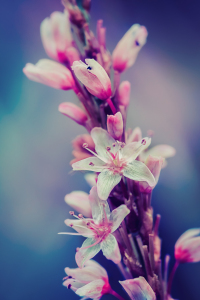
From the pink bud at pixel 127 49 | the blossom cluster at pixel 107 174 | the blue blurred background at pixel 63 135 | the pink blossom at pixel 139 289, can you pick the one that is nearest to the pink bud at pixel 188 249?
the blossom cluster at pixel 107 174

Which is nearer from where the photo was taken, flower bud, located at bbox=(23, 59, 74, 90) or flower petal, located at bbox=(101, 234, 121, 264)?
flower petal, located at bbox=(101, 234, 121, 264)

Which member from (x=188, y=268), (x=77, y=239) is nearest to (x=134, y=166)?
(x=77, y=239)

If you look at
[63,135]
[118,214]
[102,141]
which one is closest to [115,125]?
[102,141]

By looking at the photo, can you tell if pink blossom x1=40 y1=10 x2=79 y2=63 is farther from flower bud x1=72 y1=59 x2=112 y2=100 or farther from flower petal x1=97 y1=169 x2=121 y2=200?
flower petal x1=97 y1=169 x2=121 y2=200

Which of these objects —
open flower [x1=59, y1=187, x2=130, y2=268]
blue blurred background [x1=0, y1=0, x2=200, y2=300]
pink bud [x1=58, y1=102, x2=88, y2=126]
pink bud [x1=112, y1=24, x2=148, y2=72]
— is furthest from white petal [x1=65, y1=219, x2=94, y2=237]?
blue blurred background [x1=0, y1=0, x2=200, y2=300]

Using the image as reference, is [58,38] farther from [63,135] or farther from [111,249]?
[63,135]

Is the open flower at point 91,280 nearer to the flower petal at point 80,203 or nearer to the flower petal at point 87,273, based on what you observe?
the flower petal at point 87,273
